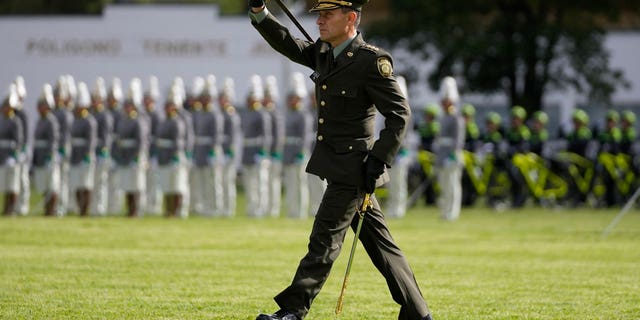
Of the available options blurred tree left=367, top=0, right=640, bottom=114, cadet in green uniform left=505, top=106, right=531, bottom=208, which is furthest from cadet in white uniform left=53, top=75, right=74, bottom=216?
blurred tree left=367, top=0, right=640, bottom=114

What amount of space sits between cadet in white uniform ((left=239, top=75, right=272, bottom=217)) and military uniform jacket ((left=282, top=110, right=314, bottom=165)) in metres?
0.47

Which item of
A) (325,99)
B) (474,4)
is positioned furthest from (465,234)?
(474,4)

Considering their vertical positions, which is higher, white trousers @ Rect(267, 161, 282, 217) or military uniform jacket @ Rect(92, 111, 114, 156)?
military uniform jacket @ Rect(92, 111, 114, 156)

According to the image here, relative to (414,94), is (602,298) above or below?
below

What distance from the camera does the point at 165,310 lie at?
31.0 feet

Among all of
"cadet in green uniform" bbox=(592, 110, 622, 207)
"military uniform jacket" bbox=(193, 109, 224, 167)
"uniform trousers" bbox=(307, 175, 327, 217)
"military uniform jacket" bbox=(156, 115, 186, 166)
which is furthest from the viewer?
"cadet in green uniform" bbox=(592, 110, 622, 207)

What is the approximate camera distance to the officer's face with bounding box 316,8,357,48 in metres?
8.02

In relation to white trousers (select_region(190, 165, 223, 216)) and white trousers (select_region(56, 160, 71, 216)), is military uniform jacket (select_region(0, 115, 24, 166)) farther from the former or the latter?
white trousers (select_region(190, 165, 223, 216))

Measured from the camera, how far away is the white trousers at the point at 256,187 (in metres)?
22.8

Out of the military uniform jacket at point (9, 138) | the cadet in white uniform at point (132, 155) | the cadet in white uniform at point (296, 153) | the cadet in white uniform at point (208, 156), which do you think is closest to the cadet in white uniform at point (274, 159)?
the cadet in white uniform at point (296, 153)

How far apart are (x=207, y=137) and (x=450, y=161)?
403 cm

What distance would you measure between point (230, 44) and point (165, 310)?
114 ft

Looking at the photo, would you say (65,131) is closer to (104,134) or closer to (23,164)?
(104,134)

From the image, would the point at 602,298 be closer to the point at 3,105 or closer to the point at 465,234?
the point at 465,234
